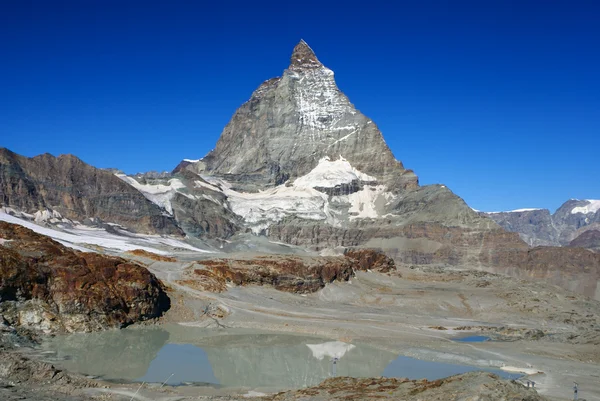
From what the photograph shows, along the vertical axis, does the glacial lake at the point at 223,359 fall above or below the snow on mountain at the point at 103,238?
below

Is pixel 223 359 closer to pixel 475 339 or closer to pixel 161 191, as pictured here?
pixel 475 339

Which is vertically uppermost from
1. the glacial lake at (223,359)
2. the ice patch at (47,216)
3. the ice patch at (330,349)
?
the ice patch at (47,216)

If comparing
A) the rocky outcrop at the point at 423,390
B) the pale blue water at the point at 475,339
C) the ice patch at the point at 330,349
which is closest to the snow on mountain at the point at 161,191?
the pale blue water at the point at 475,339

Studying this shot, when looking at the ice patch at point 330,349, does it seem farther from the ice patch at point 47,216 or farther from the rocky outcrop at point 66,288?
the ice patch at point 47,216

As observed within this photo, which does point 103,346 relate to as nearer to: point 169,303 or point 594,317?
point 169,303

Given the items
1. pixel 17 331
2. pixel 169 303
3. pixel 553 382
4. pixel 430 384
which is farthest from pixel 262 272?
Result: pixel 430 384

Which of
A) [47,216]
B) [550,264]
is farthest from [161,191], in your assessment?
[550,264]

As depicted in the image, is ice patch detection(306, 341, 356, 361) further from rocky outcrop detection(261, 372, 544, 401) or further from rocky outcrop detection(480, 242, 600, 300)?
rocky outcrop detection(480, 242, 600, 300)
